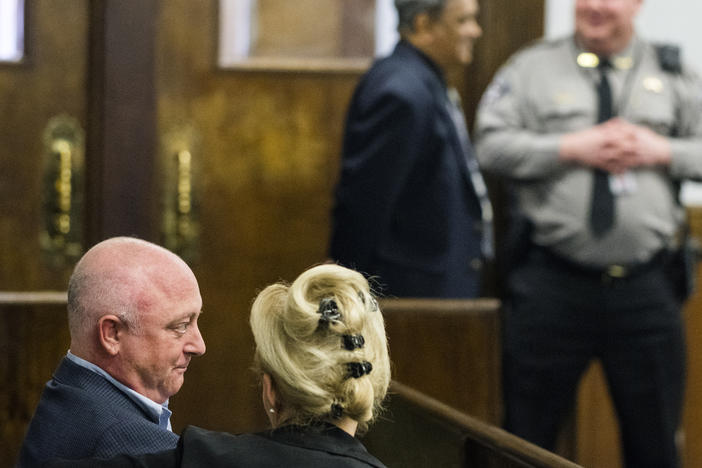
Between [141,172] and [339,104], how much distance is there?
70cm

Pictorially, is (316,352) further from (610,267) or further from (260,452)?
(610,267)

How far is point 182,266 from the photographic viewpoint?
5.80 ft

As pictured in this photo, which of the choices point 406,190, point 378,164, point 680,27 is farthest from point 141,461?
point 680,27

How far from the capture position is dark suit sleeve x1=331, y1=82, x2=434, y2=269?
3746mm

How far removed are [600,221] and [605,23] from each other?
61cm

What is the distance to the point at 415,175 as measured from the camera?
3861 mm

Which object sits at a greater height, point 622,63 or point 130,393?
point 622,63

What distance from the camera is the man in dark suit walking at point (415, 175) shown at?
3.75 m

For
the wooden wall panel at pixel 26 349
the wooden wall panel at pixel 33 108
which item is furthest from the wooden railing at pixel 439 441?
the wooden wall panel at pixel 33 108

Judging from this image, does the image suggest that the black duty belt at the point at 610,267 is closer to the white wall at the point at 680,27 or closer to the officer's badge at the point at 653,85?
the officer's badge at the point at 653,85

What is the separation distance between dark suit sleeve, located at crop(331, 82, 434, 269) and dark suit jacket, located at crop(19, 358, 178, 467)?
2049 millimetres

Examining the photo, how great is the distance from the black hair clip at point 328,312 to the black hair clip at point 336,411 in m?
0.11

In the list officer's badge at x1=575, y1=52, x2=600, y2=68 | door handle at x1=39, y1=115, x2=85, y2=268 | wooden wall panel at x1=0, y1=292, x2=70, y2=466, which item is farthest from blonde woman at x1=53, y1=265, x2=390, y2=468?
door handle at x1=39, y1=115, x2=85, y2=268

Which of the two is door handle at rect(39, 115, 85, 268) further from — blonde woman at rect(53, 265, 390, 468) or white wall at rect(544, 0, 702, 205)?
blonde woman at rect(53, 265, 390, 468)
